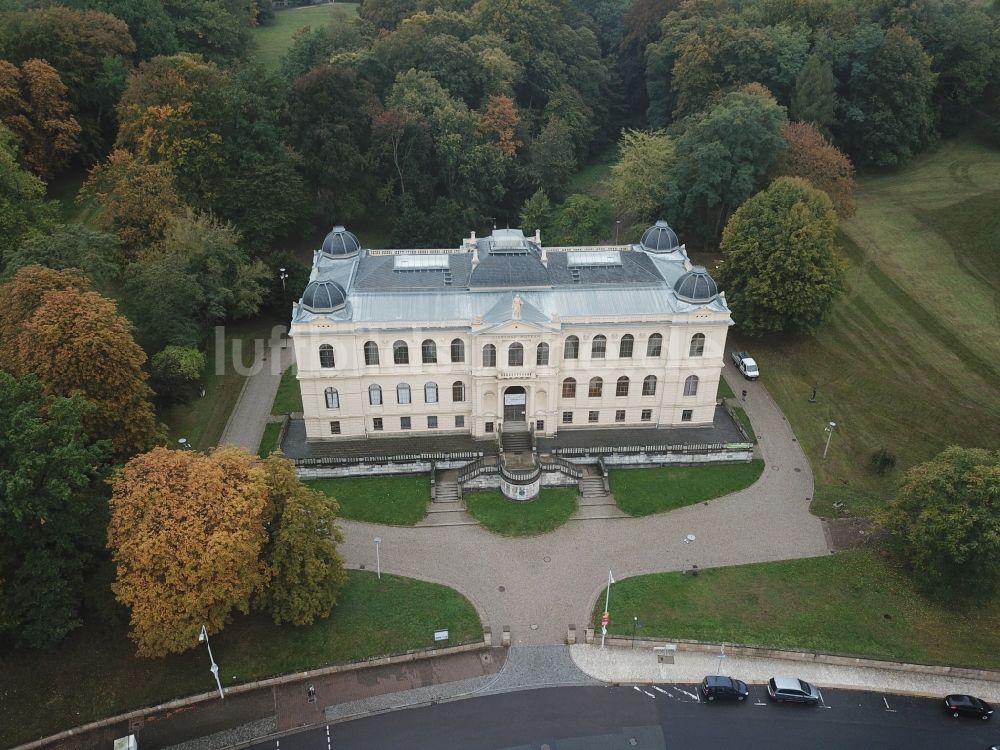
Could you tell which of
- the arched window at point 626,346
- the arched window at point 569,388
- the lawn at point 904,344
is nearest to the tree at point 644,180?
the lawn at point 904,344

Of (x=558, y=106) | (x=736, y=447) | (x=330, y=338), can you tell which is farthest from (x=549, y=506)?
(x=558, y=106)

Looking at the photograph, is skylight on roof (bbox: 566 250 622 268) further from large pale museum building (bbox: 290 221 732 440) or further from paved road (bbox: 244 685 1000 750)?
paved road (bbox: 244 685 1000 750)

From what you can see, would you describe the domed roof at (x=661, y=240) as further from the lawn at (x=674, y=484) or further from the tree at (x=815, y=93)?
the tree at (x=815, y=93)

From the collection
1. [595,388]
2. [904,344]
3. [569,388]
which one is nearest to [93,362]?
[569,388]

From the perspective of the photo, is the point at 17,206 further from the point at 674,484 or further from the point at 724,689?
the point at 724,689

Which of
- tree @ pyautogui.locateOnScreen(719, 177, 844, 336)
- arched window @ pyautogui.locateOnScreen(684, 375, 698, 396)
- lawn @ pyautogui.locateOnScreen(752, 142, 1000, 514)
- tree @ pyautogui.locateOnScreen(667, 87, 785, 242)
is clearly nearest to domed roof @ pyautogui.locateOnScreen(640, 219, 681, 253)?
tree @ pyautogui.locateOnScreen(719, 177, 844, 336)

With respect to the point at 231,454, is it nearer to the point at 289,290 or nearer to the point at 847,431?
the point at 289,290
